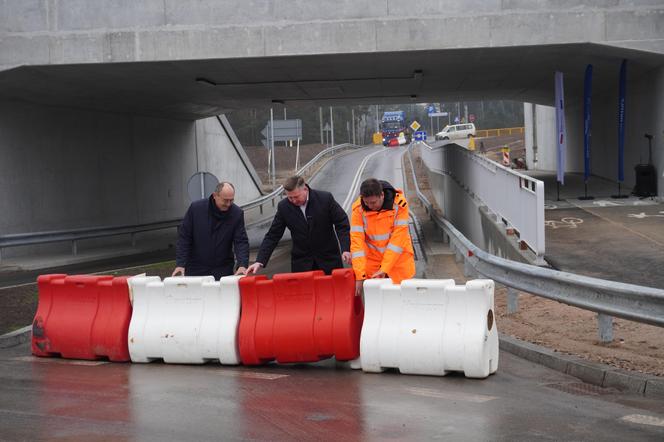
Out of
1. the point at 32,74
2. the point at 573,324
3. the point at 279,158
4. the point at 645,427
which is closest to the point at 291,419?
the point at 645,427

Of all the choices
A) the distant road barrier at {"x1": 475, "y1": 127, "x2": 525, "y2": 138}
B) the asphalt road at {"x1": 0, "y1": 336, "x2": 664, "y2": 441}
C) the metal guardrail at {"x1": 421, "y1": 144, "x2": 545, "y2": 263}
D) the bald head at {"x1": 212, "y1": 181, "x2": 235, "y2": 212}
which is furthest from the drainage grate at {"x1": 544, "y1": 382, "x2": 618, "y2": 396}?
the distant road barrier at {"x1": 475, "y1": 127, "x2": 525, "y2": 138}

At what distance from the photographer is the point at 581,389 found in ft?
22.9

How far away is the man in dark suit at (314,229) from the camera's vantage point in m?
8.93

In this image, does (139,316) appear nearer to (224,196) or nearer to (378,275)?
(224,196)

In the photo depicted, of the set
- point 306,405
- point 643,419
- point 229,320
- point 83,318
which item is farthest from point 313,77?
point 643,419

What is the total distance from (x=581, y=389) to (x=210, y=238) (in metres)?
4.11

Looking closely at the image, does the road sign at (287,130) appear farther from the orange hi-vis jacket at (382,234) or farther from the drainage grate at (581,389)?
the drainage grate at (581,389)

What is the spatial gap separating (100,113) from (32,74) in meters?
6.75

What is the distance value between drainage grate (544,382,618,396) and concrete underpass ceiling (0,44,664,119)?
515 inches

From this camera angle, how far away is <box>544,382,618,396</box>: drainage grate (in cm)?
680

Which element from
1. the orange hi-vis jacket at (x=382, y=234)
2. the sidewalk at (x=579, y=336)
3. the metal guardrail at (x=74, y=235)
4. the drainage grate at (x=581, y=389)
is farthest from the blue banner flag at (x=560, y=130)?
the drainage grate at (x=581, y=389)

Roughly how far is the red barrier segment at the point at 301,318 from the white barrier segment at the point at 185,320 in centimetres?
15

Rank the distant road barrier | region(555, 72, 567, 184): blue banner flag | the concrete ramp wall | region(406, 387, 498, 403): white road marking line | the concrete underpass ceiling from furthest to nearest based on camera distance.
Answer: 1. the distant road barrier
2. the concrete ramp wall
3. region(555, 72, 567, 184): blue banner flag
4. the concrete underpass ceiling
5. region(406, 387, 498, 403): white road marking line

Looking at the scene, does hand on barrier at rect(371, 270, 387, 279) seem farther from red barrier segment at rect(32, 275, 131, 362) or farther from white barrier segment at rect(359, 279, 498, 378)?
red barrier segment at rect(32, 275, 131, 362)
